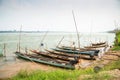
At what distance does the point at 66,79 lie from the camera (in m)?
4.58

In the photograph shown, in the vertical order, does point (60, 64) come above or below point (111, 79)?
below

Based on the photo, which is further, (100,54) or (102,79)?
(100,54)

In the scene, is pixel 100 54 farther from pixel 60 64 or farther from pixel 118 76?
pixel 118 76

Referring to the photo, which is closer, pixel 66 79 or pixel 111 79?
pixel 111 79

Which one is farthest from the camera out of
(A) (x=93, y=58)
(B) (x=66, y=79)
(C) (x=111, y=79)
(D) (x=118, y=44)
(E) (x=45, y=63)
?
(D) (x=118, y=44)

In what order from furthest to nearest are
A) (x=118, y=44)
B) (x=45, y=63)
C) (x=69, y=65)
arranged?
(x=118, y=44) < (x=45, y=63) < (x=69, y=65)

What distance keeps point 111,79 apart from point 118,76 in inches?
14.1

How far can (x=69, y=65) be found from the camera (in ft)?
30.5

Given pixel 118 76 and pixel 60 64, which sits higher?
pixel 118 76

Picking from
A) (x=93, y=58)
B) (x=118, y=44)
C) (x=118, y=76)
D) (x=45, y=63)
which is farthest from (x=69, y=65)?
(x=118, y=44)

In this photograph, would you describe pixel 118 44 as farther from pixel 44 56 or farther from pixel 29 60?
pixel 29 60

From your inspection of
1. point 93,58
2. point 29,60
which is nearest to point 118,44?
point 93,58

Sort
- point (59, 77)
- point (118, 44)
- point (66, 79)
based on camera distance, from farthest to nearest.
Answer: point (118, 44), point (59, 77), point (66, 79)

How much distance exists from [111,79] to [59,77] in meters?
1.62
